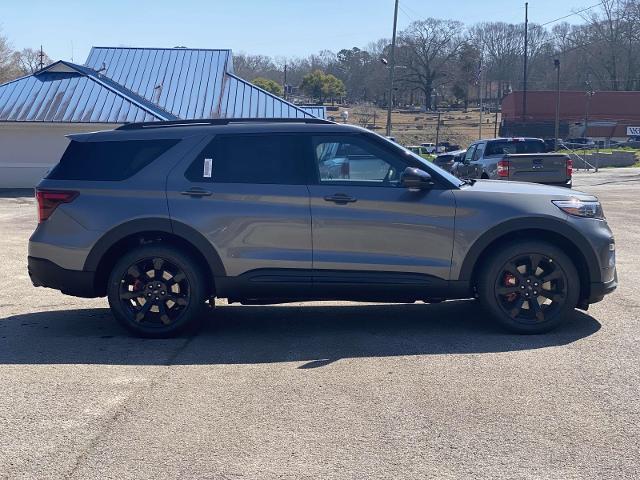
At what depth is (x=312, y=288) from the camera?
7.20 metres

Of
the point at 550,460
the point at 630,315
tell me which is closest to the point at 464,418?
the point at 550,460

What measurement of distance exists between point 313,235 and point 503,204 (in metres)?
1.65

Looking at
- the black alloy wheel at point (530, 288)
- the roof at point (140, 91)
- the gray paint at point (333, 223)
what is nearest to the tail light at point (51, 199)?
the gray paint at point (333, 223)

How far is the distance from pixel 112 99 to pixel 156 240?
25.9 m

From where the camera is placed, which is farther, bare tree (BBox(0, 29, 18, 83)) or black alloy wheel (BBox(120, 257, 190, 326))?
bare tree (BBox(0, 29, 18, 83))

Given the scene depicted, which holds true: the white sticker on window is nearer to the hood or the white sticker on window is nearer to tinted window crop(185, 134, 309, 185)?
tinted window crop(185, 134, 309, 185)

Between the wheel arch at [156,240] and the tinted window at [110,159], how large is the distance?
51 centimetres

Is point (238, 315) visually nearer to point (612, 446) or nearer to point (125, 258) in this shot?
point (125, 258)

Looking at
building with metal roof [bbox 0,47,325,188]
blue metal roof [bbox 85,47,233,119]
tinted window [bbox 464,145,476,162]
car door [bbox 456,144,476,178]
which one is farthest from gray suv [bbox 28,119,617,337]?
blue metal roof [bbox 85,47,233,119]

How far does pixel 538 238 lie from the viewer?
7320 millimetres

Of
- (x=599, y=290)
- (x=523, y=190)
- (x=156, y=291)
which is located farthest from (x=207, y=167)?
(x=599, y=290)

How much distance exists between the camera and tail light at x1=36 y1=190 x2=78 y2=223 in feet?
24.0

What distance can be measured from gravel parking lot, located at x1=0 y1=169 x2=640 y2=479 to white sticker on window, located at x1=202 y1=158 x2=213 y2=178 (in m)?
1.43

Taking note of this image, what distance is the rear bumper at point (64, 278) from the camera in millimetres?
7270
